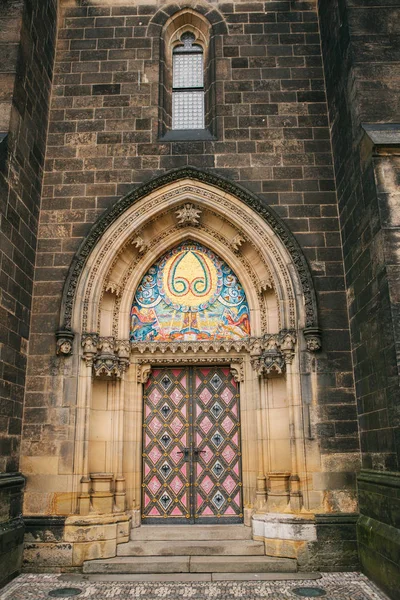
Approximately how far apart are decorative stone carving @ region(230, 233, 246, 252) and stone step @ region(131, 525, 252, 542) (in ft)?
14.3

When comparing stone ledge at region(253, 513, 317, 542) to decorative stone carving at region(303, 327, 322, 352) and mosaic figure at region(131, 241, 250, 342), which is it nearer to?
decorative stone carving at region(303, 327, 322, 352)

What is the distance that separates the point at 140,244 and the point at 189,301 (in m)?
1.25

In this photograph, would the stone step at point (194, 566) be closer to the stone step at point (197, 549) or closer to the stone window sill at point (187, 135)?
the stone step at point (197, 549)

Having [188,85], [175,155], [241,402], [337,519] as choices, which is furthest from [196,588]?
[188,85]

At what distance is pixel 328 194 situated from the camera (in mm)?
8539

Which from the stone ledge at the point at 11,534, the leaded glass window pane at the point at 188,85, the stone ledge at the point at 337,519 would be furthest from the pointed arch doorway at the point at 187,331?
the leaded glass window pane at the point at 188,85

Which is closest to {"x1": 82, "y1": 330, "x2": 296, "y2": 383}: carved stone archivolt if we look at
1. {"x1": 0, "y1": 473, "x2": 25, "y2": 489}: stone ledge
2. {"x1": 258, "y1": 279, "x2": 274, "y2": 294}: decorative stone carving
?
{"x1": 258, "y1": 279, "x2": 274, "y2": 294}: decorative stone carving

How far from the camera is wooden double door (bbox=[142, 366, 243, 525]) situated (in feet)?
26.9

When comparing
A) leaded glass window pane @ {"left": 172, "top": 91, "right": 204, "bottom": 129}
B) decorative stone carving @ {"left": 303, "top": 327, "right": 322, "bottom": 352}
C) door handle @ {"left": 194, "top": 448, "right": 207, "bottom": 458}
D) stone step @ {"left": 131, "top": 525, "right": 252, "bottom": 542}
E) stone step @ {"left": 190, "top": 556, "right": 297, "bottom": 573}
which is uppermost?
leaded glass window pane @ {"left": 172, "top": 91, "right": 204, "bottom": 129}

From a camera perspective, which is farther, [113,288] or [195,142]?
[195,142]

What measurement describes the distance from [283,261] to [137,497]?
4252 mm

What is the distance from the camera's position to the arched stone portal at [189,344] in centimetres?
765

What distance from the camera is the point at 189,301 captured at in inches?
350

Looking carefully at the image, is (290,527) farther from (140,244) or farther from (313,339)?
(140,244)
